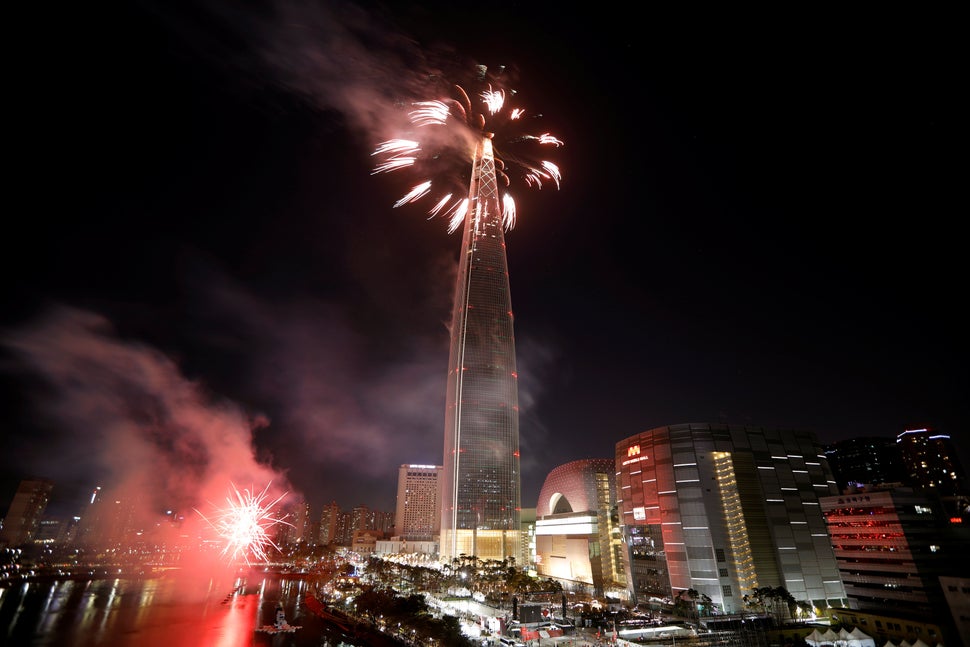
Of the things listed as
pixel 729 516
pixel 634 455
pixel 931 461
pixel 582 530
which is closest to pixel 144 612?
pixel 582 530

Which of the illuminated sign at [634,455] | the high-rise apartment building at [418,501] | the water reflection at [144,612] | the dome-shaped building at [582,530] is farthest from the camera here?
the high-rise apartment building at [418,501]

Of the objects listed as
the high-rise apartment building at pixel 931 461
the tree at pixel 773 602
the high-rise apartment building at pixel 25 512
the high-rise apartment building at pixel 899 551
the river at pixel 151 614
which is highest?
the high-rise apartment building at pixel 931 461

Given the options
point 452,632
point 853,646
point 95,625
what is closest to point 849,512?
point 853,646

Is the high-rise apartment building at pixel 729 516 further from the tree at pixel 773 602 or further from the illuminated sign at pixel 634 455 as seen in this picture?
the tree at pixel 773 602

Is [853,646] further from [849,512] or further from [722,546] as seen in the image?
[849,512]

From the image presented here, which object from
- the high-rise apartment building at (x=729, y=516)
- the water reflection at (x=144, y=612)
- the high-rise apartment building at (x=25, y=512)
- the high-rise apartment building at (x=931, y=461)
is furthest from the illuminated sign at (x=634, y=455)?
the high-rise apartment building at (x=25, y=512)
